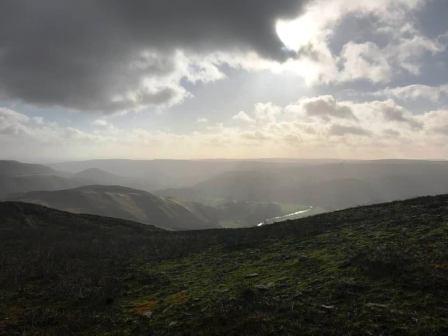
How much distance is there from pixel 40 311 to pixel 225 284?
9.53 m

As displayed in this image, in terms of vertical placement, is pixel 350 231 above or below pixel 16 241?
above

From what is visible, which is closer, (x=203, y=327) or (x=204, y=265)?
(x=203, y=327)

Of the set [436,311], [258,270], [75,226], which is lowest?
[75,226]

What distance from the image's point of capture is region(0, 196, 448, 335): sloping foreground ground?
42.1 feet

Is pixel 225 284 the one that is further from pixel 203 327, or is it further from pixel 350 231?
pixel 350 231

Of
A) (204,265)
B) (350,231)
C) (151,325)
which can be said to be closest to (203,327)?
(151,325)

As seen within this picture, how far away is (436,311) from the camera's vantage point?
1170 centimetres

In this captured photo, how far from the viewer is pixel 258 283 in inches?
738

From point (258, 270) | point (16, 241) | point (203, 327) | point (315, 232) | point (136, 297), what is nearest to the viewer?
point (203, 327)

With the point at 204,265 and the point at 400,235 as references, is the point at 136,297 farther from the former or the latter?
the point at 400,235

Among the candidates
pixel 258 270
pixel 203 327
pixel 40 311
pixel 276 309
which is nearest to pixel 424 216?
pixel 258 270

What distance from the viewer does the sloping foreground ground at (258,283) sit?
1283 cm

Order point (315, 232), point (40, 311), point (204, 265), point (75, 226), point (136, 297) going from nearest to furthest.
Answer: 1. point (40, 311)
2. point (136, 297)
3. point (204, 265)
4. point (315, 232)
5. point (75, 226)

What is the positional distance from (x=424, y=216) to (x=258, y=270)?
46.2ft
